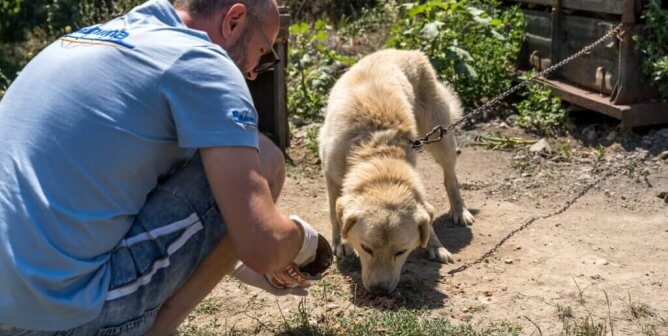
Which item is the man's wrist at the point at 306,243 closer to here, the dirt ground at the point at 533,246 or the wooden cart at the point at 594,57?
the dirt ground at the point at 533,246

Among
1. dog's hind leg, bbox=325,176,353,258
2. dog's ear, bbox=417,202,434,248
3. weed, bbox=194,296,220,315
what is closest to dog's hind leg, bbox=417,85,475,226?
dog's hind leg, bbox=325,176,353,258

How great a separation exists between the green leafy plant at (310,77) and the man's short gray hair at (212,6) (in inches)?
216

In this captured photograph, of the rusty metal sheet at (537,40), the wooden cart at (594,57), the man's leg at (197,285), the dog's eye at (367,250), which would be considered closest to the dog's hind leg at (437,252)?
the dog's eye at (367,250)

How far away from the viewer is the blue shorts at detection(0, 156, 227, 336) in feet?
8.25

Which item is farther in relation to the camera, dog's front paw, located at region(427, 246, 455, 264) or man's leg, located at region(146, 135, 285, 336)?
dog's front paw, located at region(427, 246, 455, 264)

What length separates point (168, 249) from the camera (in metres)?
2.59

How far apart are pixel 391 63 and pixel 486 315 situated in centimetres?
227

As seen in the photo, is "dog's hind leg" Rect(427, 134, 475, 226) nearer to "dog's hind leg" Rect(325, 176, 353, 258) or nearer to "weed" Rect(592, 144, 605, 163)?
"dog's hind leg" Rect(325, 176, 353, 258)

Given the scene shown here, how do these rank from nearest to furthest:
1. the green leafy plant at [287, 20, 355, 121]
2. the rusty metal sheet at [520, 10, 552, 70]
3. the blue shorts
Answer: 1. the blue shorts
2. the green leafy plant at [287, 20, 355, 121]
3. the rusty metal sheet at [520, 10, 552, 70]

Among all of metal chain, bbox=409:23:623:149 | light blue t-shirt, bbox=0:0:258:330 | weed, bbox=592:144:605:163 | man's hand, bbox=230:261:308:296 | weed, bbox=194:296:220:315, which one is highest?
light blue t-shirt, bbox=0:0:258:330

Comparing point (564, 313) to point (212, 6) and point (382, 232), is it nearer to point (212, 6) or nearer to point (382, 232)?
point (382, 232)

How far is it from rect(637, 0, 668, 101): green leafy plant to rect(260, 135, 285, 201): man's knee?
182 inches

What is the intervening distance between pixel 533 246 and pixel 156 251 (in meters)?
3.26

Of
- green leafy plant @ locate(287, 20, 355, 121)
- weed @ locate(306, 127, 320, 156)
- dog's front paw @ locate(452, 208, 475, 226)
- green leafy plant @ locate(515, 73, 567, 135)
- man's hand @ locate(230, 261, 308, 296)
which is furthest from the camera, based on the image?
green leafy plant @ locate(287, 20, 355, 121)
